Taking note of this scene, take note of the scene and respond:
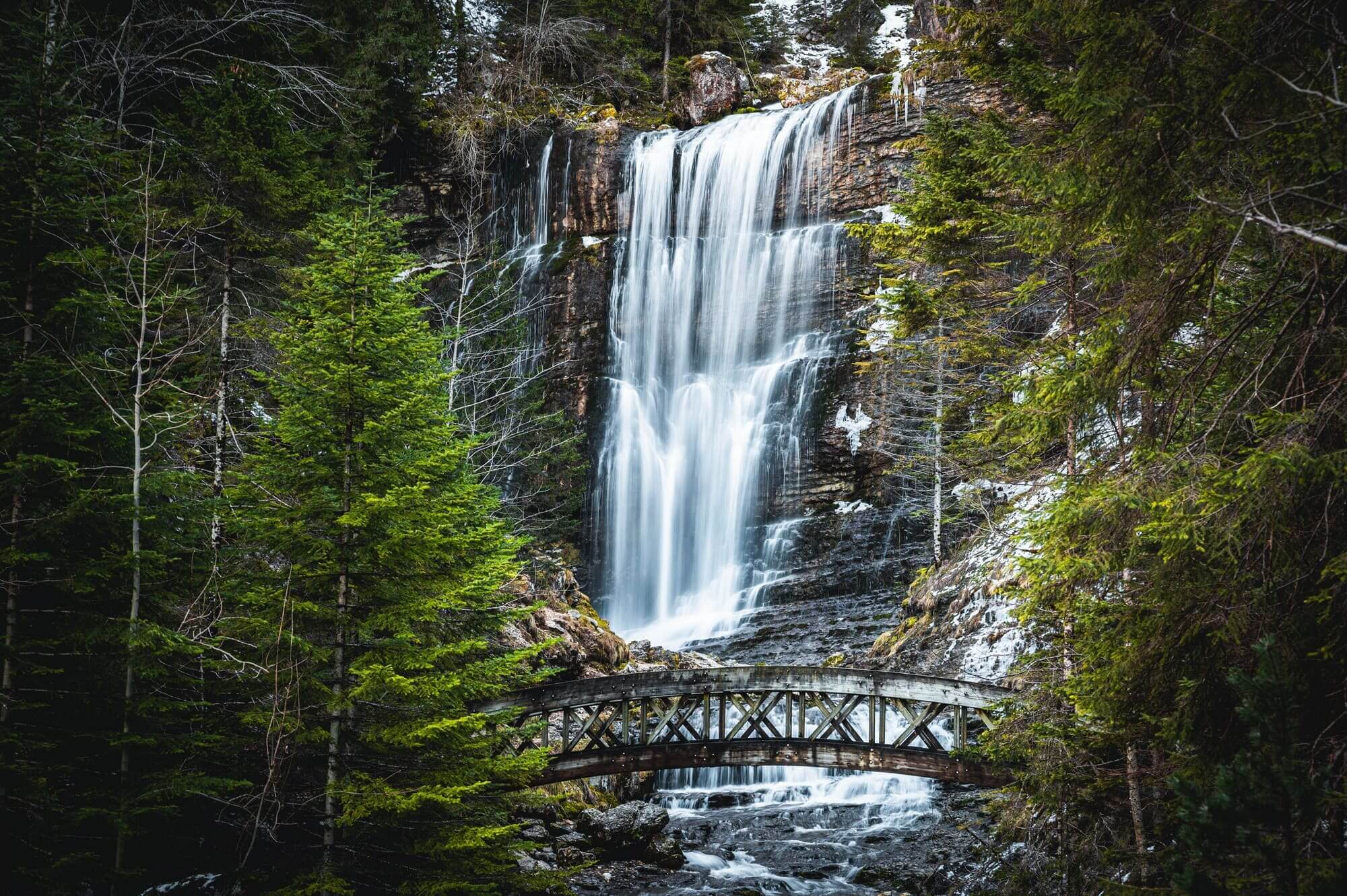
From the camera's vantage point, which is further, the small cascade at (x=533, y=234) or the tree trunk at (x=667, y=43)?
the tree trunk at (x=667, y=43)

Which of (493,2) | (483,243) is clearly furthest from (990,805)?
(493,2)

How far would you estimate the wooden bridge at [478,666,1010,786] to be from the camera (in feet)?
40.1

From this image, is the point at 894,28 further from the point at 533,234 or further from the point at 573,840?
the point at 573,840


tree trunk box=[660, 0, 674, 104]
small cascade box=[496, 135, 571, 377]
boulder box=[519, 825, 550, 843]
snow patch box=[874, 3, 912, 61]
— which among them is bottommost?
boulder box=[519, 825, 550, 843]

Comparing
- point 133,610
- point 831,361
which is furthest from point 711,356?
point 133,610

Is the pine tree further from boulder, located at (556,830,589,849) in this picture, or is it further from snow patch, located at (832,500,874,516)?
snow patch, located at (832,500,874,516)

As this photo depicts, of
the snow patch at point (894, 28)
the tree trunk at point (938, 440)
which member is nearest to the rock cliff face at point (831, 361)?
the tree trunk at point (938, 440)

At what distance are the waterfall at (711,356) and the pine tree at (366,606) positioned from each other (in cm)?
1548

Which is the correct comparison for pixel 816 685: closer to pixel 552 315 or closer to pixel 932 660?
pixel 932 660

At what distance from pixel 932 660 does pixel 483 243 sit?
74.9ft

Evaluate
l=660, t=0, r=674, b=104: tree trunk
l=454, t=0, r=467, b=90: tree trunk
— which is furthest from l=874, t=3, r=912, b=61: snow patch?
l=454, t=0, r=467, b=90: tree trunk

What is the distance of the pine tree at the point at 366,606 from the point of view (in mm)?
8508

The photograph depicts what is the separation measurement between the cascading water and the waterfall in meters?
0.05

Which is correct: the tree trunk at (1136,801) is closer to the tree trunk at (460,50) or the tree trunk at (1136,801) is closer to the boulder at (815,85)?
the boulder at (815,85)
